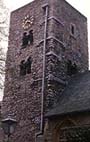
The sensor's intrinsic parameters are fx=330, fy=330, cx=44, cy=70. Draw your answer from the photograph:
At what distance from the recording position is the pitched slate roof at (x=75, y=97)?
18000 mm

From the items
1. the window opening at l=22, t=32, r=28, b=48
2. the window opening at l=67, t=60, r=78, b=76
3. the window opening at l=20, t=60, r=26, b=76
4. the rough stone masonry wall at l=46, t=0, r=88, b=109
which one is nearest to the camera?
the rough stone masonry wall at l=46, t=0, r=88, b=109

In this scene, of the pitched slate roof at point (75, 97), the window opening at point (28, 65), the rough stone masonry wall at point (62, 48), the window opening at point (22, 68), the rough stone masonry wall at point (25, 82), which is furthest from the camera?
the window opening at point (22, 68)

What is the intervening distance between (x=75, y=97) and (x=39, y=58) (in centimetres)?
401

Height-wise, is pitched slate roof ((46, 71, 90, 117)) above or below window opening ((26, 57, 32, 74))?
below

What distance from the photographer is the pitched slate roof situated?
18.0m

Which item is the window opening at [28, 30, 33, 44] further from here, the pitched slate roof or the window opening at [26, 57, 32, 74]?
the pitched slate roof

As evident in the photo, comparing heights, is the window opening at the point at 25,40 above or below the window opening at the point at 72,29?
below

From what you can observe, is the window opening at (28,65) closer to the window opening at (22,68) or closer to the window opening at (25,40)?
the window opening at (22,68)

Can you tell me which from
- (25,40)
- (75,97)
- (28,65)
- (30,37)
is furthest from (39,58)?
(75,97)

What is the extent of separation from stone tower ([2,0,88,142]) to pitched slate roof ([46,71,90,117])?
0.52 meters

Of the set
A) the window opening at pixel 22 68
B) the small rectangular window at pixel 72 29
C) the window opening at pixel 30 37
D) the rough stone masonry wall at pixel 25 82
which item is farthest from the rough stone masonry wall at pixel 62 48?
the window opening at pixel 22 68

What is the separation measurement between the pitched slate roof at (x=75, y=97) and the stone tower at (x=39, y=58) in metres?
0.52

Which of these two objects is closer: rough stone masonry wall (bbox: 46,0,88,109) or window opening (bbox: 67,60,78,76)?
rough stone masonry wall (bbox: 46,0,88,109)

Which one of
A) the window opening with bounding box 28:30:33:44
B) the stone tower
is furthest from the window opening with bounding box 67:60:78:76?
the window opening with bounding box 28:30:33:44
